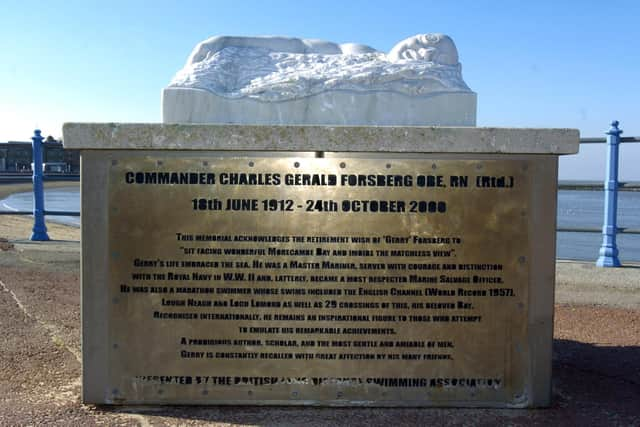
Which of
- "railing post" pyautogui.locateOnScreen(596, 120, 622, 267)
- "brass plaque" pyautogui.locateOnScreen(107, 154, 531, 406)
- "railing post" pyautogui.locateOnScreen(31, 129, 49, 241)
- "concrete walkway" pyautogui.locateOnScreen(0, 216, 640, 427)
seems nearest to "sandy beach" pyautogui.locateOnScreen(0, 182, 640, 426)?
"concrete walkway" pyautogui.locateOnScreen(0, 216, 640, 427)

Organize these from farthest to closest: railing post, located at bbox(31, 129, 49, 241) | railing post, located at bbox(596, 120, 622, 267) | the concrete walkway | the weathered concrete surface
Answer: railing post, located at bbox(31, 129, 49, 241), railing post, located at bbox(596, 120, 622, 267), the weathered concrete surface, the concrete walkway

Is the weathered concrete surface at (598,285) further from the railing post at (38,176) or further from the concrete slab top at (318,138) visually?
the railing post at (38,176)

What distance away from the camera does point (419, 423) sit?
2.82m

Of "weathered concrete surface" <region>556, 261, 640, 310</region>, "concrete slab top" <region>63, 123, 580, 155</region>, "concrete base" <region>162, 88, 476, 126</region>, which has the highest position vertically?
"concrete base" <region>162, 88, 476, 126</region>

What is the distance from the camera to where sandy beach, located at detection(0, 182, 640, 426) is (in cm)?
287

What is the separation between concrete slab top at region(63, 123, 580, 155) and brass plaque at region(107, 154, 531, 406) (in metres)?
0.09

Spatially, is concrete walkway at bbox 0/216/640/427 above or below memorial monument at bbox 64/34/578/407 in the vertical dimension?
below

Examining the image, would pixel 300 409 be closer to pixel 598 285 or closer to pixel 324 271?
pixel 324 271

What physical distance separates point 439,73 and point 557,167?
1640mm

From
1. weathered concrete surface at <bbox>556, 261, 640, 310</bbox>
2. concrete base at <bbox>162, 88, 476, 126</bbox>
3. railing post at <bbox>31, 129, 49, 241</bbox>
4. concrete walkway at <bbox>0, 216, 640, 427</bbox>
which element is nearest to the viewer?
concrete walkway at <bbox>0, 216, 640, 427</bbox>

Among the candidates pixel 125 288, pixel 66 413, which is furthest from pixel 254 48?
pixel 66 413

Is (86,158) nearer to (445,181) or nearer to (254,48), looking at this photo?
(445,181)

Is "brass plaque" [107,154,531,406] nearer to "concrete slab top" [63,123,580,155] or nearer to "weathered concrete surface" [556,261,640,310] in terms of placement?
"concrete slab top" [63,123,580,155]

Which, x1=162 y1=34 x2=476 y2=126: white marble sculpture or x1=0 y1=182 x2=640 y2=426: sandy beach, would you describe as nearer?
x1=0 y1=182 x2=640 y2=426: sandy beach
